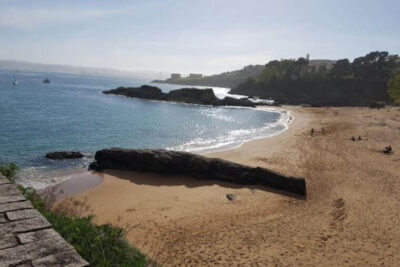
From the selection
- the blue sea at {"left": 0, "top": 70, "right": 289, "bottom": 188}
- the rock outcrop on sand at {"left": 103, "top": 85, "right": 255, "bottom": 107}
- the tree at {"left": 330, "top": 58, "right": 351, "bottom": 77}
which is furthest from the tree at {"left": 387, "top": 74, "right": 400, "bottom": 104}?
the blue sea at {"left": 0, "top": 70, "right": 289, "bottom": 188}

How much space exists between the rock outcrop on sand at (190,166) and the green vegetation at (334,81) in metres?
86.5

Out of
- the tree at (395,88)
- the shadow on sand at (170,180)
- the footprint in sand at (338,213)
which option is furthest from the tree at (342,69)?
the footprint in sand at (338,213)

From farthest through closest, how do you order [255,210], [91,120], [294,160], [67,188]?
[91,120], [294,160], [67,188], [255,210]

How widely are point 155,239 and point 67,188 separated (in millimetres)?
9320

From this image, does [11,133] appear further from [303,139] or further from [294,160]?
[303,139]

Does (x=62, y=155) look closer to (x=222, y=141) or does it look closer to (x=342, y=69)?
(x=222, y=141)

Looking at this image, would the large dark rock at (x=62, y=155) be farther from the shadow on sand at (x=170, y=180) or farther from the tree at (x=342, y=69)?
the tree at (x=342, y=69)

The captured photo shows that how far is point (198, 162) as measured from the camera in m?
20.2

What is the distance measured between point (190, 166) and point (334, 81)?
10867 centimetres

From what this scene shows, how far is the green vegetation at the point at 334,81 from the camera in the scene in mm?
103438

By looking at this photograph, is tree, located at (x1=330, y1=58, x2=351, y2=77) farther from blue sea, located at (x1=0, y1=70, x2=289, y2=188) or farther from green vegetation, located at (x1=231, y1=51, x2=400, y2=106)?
blue sea, located at (x1=0, y1=70, x2=289, y2=188)

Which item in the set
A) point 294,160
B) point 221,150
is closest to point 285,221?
point 294,160

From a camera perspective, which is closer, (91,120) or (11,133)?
(11,133)

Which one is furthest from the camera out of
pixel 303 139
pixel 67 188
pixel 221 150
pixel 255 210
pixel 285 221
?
pixel 303 139
